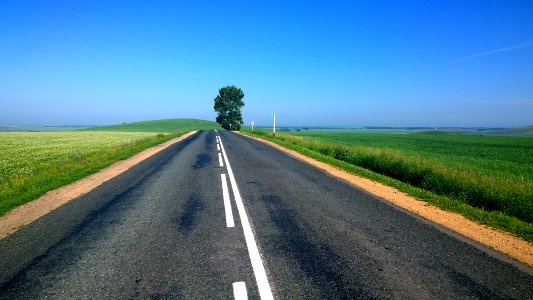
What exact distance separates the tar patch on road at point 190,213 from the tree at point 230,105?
76.8m

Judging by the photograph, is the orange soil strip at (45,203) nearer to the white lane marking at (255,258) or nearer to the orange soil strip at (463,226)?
the white lane marking at (255,258)

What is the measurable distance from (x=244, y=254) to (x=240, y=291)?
39.7 inches

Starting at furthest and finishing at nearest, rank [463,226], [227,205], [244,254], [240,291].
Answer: [227,205]
[463,226]
[244,254]
[240,291]

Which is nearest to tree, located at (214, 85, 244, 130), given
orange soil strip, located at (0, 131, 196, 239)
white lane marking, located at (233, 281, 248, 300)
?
orange soil strip, located at (0, 131, 196, 239)

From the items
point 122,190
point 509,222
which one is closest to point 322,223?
point 509,222

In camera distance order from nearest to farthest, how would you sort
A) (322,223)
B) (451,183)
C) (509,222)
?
(322,223) < (509,222) < (451,183)

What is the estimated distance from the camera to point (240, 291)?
11.6ft

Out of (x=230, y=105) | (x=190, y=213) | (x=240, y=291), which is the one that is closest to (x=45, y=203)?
(x=190, y=213)

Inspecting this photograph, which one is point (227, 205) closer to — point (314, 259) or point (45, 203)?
point (314, 259)

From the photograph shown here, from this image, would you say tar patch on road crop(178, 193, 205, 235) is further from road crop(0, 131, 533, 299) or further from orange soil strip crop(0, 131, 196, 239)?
orange soil strip crop(0, 131, 196, 239)

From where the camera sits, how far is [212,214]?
6.57m

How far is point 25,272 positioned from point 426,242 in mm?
5867

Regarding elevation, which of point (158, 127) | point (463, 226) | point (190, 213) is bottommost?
point (158, 127)

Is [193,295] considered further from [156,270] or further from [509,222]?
[509,222]
